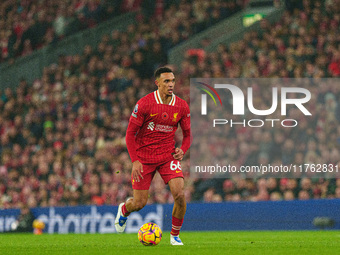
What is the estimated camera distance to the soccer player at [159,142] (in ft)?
32.0

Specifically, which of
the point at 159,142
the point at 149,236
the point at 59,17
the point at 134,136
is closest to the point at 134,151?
the point at 134,136

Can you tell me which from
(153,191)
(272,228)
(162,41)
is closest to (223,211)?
(272,228)

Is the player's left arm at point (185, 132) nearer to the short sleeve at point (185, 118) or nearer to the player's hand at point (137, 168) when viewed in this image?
the short sleeve at point (185, 118)

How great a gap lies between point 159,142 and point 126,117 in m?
10.2

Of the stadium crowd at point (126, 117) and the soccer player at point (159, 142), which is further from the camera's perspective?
the stadium crowd at point (126, 117)

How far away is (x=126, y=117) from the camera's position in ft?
66.3

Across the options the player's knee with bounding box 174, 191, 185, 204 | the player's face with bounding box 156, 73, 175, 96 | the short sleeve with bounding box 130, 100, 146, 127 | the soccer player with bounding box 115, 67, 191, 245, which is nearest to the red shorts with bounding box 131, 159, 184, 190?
the soccer player with bounding box 115, 67, 191, 245

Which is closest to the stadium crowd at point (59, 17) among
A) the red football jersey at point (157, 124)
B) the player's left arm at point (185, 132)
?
the player's left arm at point (185, 132)

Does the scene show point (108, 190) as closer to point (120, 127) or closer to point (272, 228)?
point (120, 127)

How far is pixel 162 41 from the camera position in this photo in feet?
74.7

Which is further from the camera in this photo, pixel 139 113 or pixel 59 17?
pixel 59 17

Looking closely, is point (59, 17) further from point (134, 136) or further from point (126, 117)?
point (134, 136)

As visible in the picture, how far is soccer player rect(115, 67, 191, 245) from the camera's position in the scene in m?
9.76

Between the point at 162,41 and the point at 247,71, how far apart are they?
17.0 feet
